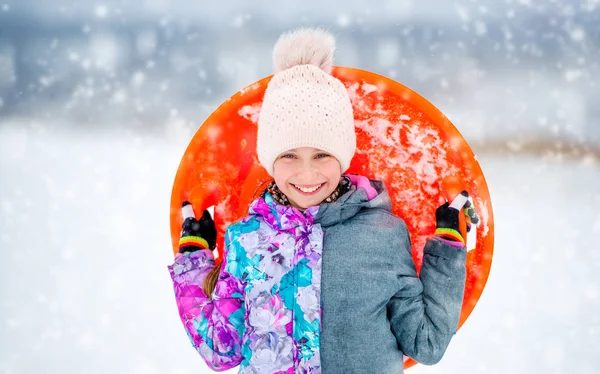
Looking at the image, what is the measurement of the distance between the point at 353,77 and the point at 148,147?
2.56 feet

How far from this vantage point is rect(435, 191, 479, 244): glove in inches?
39.1

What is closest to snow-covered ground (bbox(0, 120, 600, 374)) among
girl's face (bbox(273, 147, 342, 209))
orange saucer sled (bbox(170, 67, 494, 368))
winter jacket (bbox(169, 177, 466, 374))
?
orange saucer sled (bbox(170, 67, 494, 368))

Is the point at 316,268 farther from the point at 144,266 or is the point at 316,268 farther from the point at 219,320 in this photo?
the point at 144,266

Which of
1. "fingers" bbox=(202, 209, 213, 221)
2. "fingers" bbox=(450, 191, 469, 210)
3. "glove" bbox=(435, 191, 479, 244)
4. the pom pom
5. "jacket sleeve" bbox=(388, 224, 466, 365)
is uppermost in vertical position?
the pom pom

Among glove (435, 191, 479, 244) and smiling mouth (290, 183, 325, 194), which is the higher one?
smiling mouth (290, 183, 325, 194)

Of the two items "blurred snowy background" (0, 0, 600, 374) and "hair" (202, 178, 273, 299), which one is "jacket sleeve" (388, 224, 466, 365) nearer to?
"hair" (202, 178, 273, 299)

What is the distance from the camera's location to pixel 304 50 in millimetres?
992

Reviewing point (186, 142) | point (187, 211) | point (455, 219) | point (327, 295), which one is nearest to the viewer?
point (327, 295)

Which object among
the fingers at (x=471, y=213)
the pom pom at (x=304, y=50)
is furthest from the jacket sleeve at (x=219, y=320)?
the fingers at (x=471, y=213)

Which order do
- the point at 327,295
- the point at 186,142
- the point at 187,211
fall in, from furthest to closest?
the point at 186,142, the point at 187,211, the point at 327,295

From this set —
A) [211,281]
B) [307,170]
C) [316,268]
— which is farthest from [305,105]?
[211,281]

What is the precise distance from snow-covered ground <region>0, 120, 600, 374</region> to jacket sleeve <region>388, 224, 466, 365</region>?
0.46m

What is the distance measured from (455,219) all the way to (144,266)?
34.7 inches

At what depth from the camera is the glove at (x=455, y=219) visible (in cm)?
99
